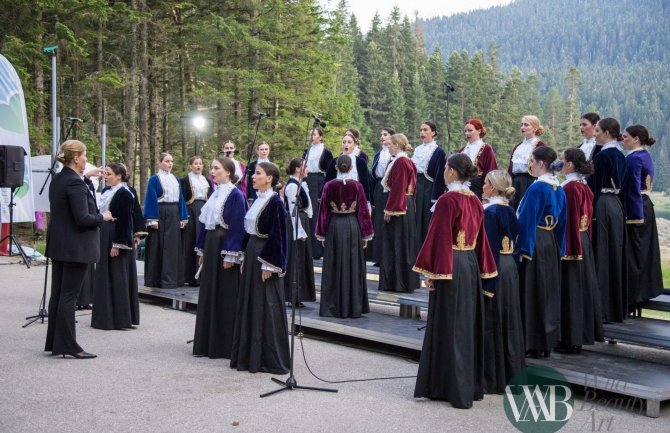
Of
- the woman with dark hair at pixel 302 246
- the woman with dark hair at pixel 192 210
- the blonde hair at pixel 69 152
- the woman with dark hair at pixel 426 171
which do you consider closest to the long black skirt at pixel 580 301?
the woman with dark hair at pixel 426 171

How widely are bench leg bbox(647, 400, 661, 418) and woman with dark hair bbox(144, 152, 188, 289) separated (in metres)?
7.87

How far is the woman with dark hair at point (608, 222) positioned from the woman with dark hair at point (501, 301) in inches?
76.0

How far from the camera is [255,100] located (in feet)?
83.6

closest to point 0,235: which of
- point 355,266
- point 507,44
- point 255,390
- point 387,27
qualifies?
point 355,266

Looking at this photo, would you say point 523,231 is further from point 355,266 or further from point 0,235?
point 0,235

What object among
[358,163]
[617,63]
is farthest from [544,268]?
[617,63]

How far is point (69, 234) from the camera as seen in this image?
23.7 feet

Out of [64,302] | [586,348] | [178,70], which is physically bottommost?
[586,348]

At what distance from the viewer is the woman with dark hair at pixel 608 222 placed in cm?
786

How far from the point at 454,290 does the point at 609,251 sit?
2.94 meters

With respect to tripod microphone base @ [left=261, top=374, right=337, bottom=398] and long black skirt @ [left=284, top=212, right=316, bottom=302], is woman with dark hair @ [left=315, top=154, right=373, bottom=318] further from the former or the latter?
tripod microphone base @ [left=261, top=374, right=337, bottom=398]

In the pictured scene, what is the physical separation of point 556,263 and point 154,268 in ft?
23.7

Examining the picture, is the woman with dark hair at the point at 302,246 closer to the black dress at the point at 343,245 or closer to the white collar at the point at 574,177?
the black dress at the point at 343,245

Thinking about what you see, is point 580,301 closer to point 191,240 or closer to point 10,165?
point 10,165
